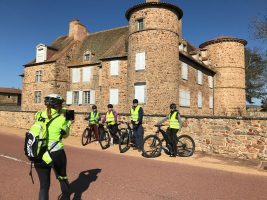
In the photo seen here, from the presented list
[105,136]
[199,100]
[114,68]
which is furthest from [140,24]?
[105,136]

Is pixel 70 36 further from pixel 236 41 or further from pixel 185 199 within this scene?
pixel 185 199

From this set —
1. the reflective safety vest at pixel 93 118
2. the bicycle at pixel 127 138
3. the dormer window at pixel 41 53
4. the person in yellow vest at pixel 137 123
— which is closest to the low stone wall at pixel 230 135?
the person in yellow vest at pixel 137 123

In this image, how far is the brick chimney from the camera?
31.6 meters

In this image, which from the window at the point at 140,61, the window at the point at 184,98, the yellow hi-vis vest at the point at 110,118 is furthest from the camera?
the window at the point at 184,98

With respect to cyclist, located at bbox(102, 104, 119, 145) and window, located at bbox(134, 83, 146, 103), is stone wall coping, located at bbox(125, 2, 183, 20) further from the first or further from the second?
cyclist, located at bbox(102, 104, 119, 145)

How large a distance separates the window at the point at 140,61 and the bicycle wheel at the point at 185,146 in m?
11.5

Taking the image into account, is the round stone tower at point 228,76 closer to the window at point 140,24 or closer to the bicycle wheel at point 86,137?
the window at point 140,24

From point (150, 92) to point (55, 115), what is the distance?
16.6 meters

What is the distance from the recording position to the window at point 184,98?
2239cm

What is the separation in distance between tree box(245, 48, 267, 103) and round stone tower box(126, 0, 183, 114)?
92.8ft

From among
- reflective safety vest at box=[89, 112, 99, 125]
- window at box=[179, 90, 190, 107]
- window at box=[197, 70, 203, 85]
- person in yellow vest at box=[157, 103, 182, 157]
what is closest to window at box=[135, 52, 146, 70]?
window at box=[179, 90, 190, 107]

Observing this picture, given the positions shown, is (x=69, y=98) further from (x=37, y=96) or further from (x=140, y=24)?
(x=140, y=24)

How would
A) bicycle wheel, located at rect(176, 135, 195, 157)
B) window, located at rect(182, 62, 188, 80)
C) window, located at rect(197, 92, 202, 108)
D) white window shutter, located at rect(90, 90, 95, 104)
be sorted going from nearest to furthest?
1. bicycle wheel, located at rect(176, 135, 195, 157)
2. window, located at rect(182, 62, 188, 80)
3. white window shutter, located at rect(90, 90, 95, 104)
4. window, located at rect(197, 92, 202, 108)

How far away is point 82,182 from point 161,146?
432cm
